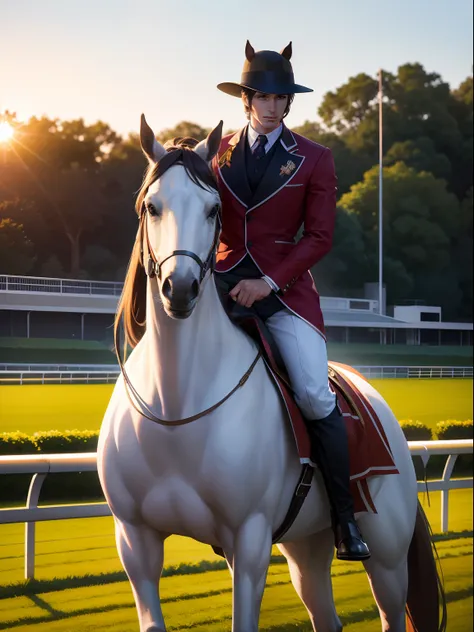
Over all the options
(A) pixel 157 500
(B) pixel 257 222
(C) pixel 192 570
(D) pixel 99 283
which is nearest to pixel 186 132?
(D) pixel 99 283

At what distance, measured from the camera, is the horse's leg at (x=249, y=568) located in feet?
7.58

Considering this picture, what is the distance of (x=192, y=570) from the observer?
404cm

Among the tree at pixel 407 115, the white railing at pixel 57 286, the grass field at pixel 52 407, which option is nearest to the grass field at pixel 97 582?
the grass field at pixel 52 407

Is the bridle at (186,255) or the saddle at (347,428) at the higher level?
the bridle at (186,255)

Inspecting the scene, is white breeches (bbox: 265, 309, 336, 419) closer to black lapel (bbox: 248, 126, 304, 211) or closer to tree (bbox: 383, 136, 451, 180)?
black lapel (bbox: 248, 126, 304, 211)

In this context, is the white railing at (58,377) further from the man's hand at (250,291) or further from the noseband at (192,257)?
the noseband at (192,257)

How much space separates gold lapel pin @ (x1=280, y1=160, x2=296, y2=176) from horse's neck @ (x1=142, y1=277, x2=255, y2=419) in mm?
460

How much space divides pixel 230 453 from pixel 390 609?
1143 mm

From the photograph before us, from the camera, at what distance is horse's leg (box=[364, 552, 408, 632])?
9.80ft

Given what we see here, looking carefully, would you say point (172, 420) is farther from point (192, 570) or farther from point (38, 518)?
point (192, 570)

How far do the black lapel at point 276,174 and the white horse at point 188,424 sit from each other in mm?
349

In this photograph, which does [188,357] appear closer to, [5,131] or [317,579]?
[317,579]

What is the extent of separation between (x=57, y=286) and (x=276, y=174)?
1.46 m

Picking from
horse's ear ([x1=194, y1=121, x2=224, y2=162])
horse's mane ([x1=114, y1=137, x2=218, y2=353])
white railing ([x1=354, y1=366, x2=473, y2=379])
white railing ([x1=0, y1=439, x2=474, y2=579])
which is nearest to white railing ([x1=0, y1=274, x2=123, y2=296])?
white railing ([x1=0, y1=439, x2=474, y2=579])
